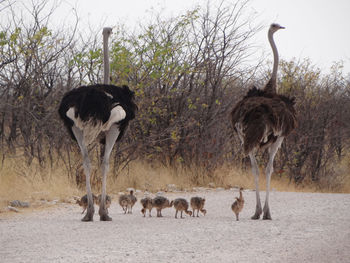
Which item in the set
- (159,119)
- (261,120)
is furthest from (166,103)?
(261,120)

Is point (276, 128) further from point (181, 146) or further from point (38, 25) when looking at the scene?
point (38, 25)

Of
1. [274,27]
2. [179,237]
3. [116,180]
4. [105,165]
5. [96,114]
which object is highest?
[274,27]

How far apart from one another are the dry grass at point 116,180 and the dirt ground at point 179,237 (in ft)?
4.12

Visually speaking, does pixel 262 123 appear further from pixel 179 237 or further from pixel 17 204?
pixel 17 204

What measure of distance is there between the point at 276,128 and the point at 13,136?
7041mm

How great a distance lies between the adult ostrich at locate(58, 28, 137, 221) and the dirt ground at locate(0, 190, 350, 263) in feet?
2.69

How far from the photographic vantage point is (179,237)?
566 centimetres

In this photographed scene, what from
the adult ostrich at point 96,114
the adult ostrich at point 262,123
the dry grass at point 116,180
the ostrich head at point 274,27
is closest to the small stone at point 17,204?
the dry grass at point 116,180

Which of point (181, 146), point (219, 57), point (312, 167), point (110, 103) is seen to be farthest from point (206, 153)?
point (110, 103)

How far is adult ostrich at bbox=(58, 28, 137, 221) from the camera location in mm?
6449

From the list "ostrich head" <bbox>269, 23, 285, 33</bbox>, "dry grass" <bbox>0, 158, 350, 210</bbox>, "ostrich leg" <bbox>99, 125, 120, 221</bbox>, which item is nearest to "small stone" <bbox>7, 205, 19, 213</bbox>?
"dry grass" <bbox>0, 158, 350, 210</bbox>

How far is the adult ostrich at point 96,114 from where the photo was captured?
645 centimetres

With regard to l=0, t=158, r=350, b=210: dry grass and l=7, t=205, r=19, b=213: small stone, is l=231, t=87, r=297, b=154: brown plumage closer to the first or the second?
l=7, t=205, r=19, b=213: small stone

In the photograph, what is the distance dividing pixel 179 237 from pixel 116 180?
5750 millimetres
